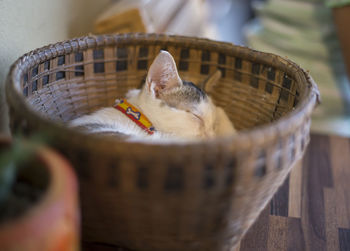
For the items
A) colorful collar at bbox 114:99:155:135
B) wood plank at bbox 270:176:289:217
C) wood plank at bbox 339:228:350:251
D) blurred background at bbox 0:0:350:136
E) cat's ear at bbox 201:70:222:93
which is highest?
blurred background at bbox 0:0:350:136

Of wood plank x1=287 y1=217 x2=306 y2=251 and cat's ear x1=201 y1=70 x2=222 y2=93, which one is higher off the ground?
cat's ear x1=201 y1=70 x2=222 y2=93

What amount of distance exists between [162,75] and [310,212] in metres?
0.70

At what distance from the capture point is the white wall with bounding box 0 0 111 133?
118cm

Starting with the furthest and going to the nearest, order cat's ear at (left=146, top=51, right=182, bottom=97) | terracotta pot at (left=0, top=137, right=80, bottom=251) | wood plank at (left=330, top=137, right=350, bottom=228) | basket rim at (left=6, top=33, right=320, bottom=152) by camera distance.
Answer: wood plank at (left=330, top=137, right=350, bottom=228) → cat's ear at (left=146, top=51, right=182, bottom=97) → basket rim at (left=6, top=33, right=320, bottom=152) → terracotta pot at (left=0, top=137, right=80, bottom=251)

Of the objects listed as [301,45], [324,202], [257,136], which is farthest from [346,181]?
[257,136]

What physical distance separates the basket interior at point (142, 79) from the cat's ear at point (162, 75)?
18 centimetres

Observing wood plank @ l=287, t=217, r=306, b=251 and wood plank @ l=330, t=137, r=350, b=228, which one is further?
wood plank @ l=330, t=137, r=350, b=228

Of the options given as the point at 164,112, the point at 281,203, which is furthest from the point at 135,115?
the point at 281,203

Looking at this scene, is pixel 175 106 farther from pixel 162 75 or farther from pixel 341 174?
pixel 341 174

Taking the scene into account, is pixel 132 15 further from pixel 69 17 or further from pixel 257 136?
pixel 257 136

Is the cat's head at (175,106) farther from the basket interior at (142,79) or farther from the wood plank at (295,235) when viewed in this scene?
the wood plank at (295,235)

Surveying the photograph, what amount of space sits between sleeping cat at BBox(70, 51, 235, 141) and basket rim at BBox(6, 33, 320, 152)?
0.63ft

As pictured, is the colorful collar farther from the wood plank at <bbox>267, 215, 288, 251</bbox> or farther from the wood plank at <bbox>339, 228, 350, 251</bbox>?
the wood plank at <bbox>339, 228, 350, 251</bbox>

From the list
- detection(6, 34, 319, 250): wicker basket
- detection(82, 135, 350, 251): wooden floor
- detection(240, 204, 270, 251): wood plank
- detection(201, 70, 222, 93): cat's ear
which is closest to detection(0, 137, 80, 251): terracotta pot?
detection(6, 34, 319, 250): wicker basket
